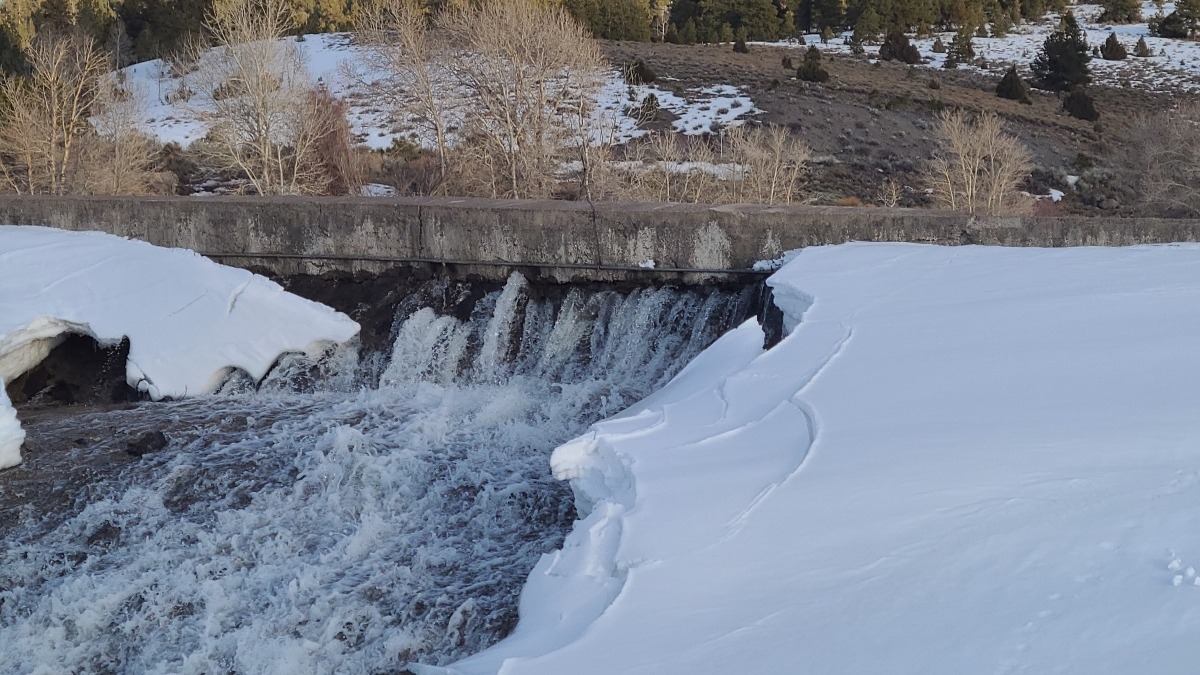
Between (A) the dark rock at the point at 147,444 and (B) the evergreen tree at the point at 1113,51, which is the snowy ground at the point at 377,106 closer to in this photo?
(B) the evergreen tree at the point at 1113,51

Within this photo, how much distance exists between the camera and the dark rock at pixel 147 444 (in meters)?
7.13

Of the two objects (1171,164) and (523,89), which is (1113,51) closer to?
(1171,164)

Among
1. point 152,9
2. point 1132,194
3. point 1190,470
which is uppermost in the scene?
point 152,9

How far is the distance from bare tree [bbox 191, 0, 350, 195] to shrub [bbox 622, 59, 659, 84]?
16453mm

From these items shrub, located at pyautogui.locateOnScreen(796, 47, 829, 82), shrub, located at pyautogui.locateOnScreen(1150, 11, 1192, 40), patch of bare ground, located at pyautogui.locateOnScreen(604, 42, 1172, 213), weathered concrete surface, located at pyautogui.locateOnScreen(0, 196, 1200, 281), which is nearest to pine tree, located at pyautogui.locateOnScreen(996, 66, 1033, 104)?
patch of bare ground, located at pyautogui.locateOnScreen(604, 42, 1172, 213)

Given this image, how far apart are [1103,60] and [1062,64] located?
635 cm

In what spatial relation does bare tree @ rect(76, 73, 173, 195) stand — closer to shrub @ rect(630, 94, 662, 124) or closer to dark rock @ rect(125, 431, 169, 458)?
shrub @ rect(630, 94, 662, 124)

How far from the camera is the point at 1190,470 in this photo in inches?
167

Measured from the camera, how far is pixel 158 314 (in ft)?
28.6

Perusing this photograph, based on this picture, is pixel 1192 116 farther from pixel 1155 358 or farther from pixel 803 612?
pixel 803 612

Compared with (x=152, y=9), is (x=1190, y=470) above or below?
below

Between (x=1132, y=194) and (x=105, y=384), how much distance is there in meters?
28.2

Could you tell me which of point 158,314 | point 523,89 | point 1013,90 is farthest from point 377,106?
point 158,314

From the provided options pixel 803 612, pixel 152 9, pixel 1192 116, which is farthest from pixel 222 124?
pixel 152 9
